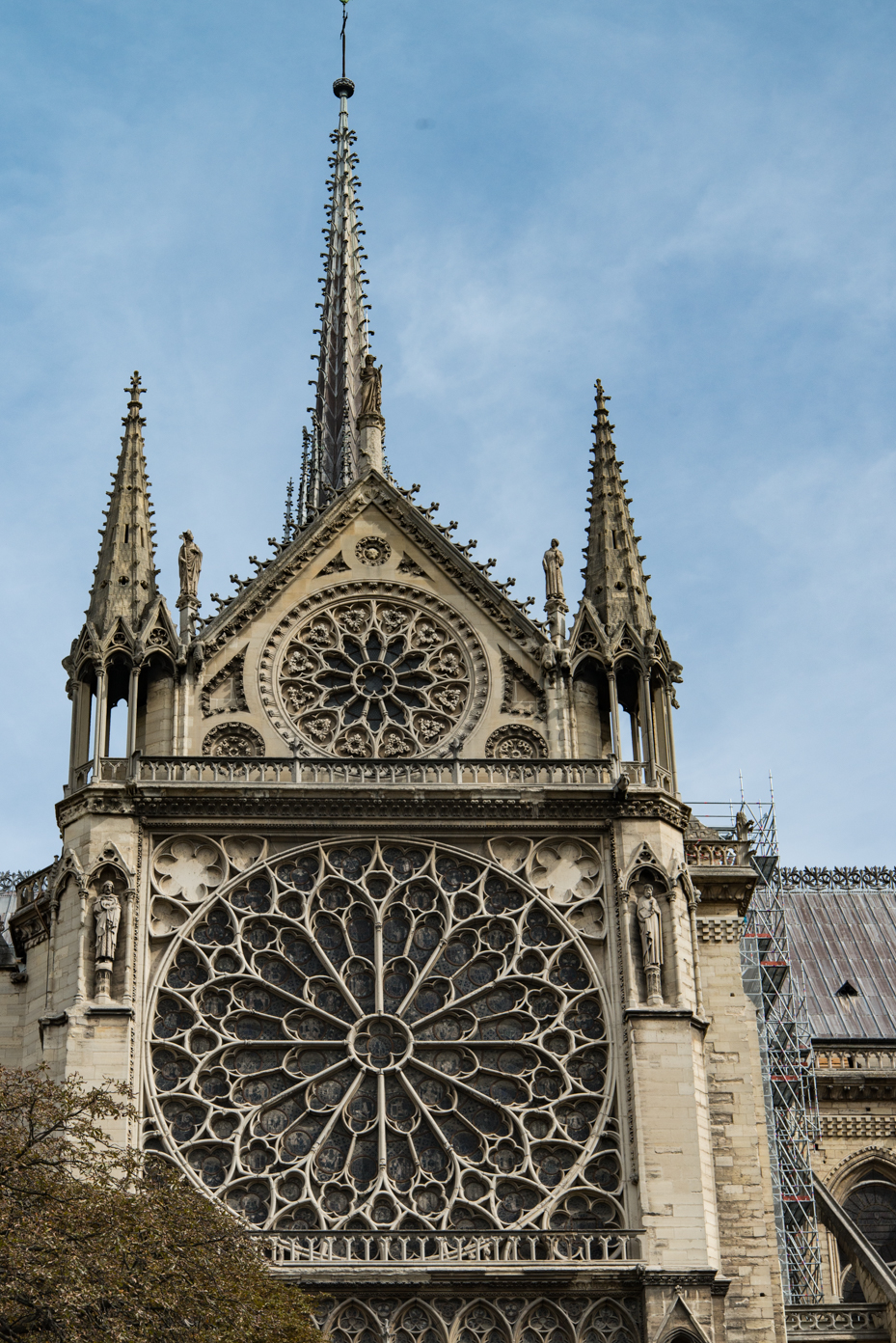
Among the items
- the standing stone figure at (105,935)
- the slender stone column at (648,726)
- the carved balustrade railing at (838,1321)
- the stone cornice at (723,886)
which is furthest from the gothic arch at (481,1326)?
the slender stone column at (648,726)

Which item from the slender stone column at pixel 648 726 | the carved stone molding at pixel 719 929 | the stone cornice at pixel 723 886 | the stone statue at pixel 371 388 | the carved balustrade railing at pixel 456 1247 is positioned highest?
the stone statue at pixel 371 388

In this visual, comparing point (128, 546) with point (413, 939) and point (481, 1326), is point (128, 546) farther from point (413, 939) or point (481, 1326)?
point (481, 1326)

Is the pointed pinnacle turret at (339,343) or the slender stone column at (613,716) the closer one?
the slender stone column at (613,716)

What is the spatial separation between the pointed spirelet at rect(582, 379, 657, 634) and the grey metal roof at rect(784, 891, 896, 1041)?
38.7 ft

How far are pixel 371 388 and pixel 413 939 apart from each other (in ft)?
33.5

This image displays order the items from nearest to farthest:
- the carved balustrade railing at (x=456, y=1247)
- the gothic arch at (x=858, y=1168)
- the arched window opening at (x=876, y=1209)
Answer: the carved balustrade railing at (x=456, y=1247) → the gothic arch at (x=858, y=1168) → the arched window opening at (x=876, y=1209)

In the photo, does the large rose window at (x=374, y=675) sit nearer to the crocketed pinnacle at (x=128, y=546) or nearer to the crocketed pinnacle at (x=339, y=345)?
the crocketed pinnacle at (x=128, y=546)

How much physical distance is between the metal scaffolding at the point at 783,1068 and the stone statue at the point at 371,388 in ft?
29.0

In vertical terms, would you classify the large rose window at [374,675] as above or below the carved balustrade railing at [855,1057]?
above

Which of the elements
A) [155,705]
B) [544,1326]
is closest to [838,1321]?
[544,1326]

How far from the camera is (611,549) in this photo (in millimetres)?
34875

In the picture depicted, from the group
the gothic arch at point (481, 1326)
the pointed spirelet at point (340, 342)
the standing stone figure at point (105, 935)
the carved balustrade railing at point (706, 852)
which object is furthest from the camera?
the pointed spirelet at point (340, 342)

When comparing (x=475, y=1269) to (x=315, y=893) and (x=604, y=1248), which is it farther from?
(x=315, y=893)

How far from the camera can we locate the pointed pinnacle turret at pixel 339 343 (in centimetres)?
4506
